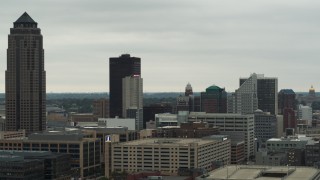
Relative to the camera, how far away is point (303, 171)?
161 m

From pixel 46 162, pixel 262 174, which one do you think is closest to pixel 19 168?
pixel 46 162

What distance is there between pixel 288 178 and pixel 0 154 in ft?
274

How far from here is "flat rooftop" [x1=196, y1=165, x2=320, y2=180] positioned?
14725 centimetres

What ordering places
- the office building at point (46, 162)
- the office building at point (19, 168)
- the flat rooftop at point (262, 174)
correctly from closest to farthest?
the flat rooftop at point (262, 174) < the office building at point (19, 168) < the office building at point (46, 162)

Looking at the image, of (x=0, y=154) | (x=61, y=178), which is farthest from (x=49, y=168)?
(x=0, y=154)

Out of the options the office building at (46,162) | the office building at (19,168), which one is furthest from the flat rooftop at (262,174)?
the office building at (46,162)

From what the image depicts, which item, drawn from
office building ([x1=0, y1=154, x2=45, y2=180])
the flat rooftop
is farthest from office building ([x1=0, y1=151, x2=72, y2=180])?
the flat rooftop

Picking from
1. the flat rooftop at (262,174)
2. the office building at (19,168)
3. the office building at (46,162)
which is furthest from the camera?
the office building at (46,162)

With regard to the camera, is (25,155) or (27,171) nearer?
(27,171)

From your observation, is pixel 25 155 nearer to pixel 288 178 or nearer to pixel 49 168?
pixel 49 168

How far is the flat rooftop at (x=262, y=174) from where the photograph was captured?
14725 centimetres

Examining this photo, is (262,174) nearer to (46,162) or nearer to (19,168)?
(19,168)

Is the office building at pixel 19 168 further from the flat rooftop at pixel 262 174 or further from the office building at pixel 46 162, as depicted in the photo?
the flat rooftop at pixel 262 174

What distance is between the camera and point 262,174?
153 metres
